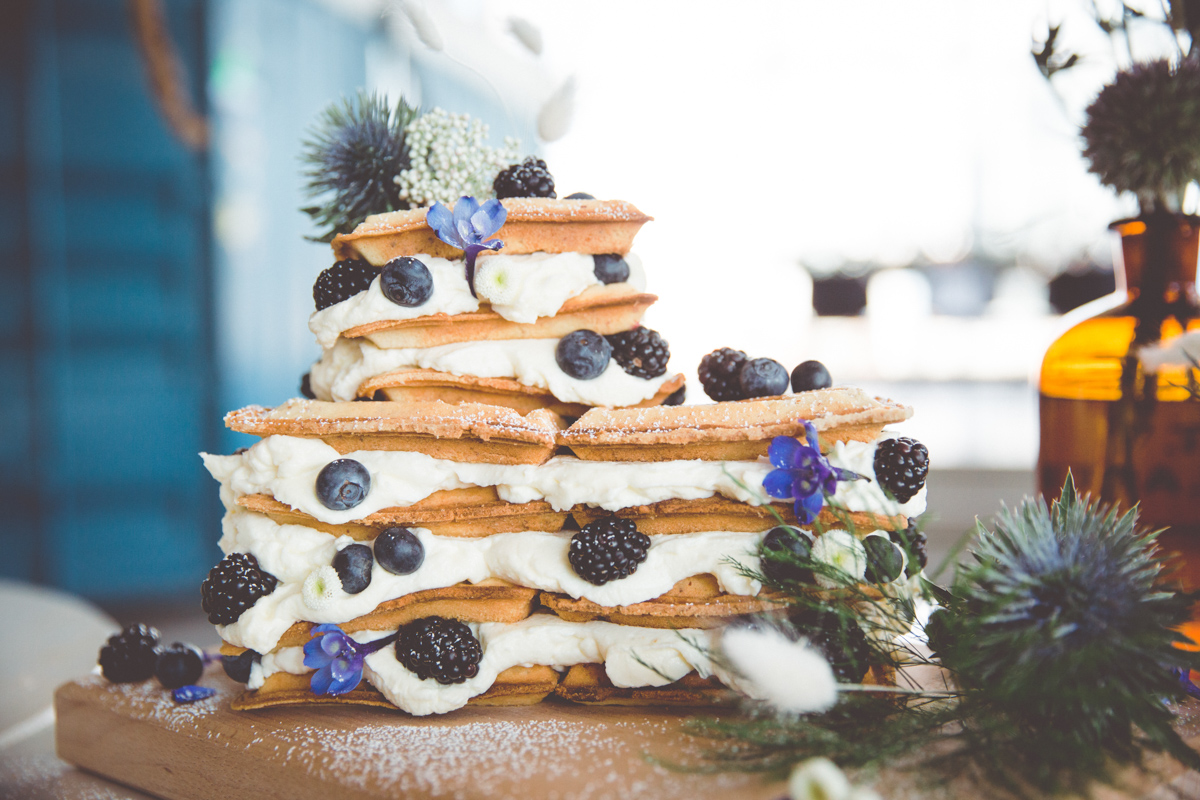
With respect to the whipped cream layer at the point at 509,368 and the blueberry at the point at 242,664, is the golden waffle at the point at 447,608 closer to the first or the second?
the blueberry at the point at 242,664

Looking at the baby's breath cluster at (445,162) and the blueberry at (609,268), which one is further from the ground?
the baby's breath cluster at (445,162)

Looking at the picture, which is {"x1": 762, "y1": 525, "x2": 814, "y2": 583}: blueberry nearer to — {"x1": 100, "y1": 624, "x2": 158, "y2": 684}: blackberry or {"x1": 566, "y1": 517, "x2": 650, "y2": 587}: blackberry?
{"x1": 566, "y1": 517, "x2": 650, "y2": 587}: blackberry

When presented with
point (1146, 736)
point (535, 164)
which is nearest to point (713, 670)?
point (1146, 736)

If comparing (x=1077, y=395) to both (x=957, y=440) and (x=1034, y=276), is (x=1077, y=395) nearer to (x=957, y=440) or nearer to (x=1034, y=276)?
(x=957, y=440)

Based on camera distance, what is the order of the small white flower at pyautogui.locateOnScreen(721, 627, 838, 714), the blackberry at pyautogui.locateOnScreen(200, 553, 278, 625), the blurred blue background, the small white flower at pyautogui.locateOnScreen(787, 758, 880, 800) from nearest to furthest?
the small white flower at pyautogui.locateOnScreen(787, 758, 880, 800) → the small white flower at pyautogui.locateOnScreen(721, 627, 838, 714) → the blackberry at pyautogui.locateOnScreen(200, 553, 278, 625) → the blurred blue background

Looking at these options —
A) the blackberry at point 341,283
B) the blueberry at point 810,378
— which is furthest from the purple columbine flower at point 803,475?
the blackberry at point 341,283

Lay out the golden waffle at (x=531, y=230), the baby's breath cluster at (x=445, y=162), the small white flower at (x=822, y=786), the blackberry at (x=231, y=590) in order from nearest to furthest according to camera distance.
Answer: the small white flower at (x=822, y=786) → the blackberry at (x=231, y=590) → the golden waffle at (x=531, y=230) → the baby's breath cluster at (x=445, y=162)

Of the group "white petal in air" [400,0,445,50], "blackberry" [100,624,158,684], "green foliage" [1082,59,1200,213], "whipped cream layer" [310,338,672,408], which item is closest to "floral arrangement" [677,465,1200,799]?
"whipped cream layer" [310,338,672,408]
